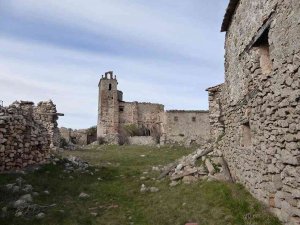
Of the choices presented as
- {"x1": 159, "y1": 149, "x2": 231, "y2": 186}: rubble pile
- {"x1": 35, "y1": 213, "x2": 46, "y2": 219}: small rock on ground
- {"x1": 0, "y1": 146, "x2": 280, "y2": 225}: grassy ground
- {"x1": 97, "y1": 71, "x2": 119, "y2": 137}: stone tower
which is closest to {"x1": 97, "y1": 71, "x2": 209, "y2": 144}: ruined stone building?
{"x1": 97, "y1": 71, "x2": 119, "y2": 137}: stone tower

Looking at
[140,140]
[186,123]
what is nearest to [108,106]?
[140,140]

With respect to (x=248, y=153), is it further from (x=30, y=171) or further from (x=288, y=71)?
(x=30, y=171)

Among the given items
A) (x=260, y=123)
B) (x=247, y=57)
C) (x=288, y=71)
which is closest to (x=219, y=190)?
(x=260, y=123)

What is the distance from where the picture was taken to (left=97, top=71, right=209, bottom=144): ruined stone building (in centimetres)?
4328

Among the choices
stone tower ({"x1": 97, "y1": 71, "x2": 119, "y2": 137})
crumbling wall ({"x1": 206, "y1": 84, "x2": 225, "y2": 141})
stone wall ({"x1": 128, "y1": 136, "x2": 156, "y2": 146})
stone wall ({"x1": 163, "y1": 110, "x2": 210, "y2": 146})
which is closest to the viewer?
crumbling wall ({"x1": 206, "y1": 84, "x2": 225, "y2": 141})

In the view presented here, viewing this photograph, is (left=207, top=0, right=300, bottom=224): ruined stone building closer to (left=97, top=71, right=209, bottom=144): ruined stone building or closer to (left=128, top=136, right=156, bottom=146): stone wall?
(left=128, top=136, right=156, bottom=146): stone wall

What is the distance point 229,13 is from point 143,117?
38.2 m

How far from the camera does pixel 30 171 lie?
43.3ft

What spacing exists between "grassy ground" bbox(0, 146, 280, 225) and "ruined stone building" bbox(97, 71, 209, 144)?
29.5 m

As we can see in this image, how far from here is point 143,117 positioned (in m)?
48.8

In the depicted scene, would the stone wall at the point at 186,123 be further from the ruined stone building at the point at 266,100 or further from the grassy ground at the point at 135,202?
the ruined stone building at the point at 266,100

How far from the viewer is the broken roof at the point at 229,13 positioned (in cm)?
1023

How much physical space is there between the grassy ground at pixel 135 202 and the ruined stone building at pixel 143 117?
29.5 m

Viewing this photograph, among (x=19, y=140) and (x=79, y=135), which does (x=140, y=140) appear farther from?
(x=19, y=140)
